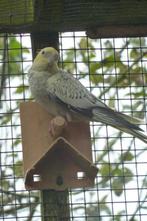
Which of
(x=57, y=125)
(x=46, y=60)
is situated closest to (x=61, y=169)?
(x=57, y=125)

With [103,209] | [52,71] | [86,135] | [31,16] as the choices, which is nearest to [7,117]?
[103,209]

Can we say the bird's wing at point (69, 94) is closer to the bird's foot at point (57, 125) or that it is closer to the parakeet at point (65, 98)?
the parakeet at point (65, 98)

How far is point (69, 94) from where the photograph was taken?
3.47 m

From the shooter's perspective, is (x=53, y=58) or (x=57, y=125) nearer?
(x=57, y=125)

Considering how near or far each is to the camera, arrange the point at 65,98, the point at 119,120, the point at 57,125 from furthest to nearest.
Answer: the point at 65,98 < the point at 119,120 < the point at 57,125

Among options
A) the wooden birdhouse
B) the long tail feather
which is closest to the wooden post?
the wooden birdhouse

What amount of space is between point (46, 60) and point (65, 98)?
18 centimetres

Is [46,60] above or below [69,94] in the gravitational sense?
above

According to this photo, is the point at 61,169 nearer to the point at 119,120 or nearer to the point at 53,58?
the point at 119,120

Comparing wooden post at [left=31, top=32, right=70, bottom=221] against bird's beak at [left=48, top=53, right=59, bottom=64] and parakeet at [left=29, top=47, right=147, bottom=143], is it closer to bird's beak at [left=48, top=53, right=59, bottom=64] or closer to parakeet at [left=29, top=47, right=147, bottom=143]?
bird's beak at [left=48, top=53, right=59, bottom=64]

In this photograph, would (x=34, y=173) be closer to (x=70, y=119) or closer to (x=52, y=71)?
(x=70, y=119)

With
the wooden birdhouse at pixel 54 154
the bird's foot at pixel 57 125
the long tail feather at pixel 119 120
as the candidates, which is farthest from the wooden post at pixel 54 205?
the long tail feather at pixel 119 120

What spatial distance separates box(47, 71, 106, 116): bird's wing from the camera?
3434mm

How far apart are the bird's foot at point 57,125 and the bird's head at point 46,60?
27cm
